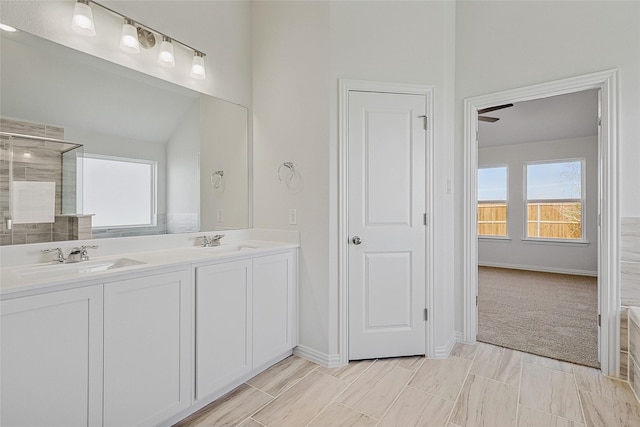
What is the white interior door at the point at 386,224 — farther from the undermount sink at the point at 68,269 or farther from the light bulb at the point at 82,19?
the light bulb at the point at 82,19

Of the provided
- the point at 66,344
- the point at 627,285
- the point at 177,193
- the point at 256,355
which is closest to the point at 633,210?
the point at 627,285

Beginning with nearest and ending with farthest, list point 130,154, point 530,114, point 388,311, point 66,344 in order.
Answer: point 66,344, point 130,154, point 388,311, point 530,114

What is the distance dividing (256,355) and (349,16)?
256 centimetres

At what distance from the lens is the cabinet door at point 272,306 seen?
85.2 inches

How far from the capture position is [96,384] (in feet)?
4.50

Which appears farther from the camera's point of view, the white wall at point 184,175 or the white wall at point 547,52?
the white wall at point 184,175

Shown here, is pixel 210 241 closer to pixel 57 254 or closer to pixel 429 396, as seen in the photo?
pixel 57 254

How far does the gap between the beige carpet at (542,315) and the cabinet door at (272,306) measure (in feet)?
5.90

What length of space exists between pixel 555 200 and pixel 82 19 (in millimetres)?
7164

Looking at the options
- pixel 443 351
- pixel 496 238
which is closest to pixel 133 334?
pixel 443 351

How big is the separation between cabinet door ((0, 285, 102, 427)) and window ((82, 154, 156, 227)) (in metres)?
0.71

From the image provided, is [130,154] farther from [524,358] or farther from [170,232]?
[524,358]

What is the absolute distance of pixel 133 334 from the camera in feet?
4.93

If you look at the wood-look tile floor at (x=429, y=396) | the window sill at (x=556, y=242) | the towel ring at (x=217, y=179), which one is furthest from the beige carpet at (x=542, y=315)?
the towel ring at (x=217, y=179)
